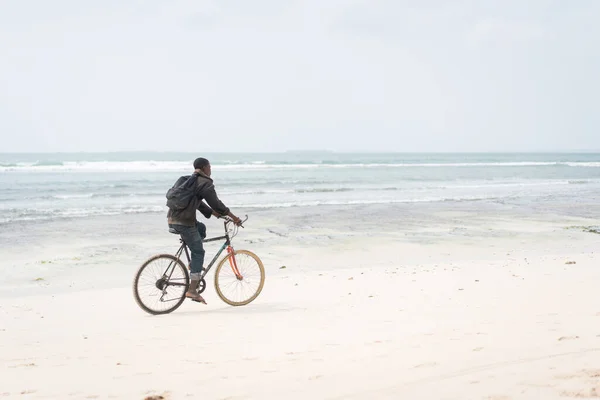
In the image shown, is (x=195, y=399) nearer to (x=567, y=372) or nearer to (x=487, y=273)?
(x=567, y=372)

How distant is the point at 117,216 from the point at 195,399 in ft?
52.8

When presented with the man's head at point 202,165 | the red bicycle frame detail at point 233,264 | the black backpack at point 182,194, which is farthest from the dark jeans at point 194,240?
the man's head at point 202,165

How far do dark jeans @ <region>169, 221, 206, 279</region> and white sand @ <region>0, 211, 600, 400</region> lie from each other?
21.0 inches

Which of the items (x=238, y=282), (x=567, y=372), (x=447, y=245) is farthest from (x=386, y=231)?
(x=567, y=372)

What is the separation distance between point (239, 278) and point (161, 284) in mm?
1016

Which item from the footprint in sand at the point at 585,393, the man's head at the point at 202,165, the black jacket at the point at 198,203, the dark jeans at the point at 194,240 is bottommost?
the footprint in sand at the point at 585,393

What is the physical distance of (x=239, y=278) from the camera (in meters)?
7.57

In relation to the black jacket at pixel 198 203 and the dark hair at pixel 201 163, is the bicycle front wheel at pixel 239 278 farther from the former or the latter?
the dark hair at pixel 201 163

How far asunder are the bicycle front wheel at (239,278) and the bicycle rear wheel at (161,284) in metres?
0.49

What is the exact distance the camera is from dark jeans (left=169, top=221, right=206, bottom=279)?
6910 millimetres

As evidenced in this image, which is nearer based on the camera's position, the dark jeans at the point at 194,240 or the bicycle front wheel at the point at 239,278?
the dark jeans at the point at 194,240

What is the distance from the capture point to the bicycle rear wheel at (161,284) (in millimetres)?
7008

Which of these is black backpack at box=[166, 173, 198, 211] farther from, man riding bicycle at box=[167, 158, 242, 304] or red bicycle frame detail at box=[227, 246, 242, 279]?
red bicycle frame detail at box=[227, 246, 242, 279]

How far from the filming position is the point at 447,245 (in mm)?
13016
